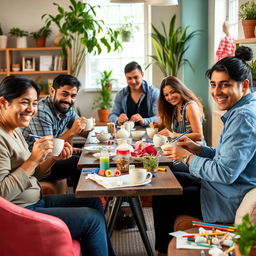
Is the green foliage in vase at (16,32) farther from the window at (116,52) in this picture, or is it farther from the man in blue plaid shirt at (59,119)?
the man in blue plaid shirt at (59,119)

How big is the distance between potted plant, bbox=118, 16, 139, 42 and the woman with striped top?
111 inches

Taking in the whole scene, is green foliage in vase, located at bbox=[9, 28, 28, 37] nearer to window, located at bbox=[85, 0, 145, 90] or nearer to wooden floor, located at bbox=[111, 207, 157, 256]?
window, located at bbox=[85, 0, 145, 90]

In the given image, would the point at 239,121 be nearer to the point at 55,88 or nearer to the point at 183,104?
the point at 183,104

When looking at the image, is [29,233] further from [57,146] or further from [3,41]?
[3,41]

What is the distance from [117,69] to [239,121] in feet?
15.9

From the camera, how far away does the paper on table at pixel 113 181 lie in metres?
2.23

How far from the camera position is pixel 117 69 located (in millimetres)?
6867

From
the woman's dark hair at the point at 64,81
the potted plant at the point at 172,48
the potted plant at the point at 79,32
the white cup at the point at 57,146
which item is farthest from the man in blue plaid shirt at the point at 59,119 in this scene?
the potted plant at the point at 172,48

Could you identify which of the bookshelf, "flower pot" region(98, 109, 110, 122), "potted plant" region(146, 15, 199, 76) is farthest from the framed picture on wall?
"potted plant" region(146, 15, 199, 76)

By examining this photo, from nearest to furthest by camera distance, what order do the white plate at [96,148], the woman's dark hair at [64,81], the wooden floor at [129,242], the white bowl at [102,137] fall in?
the white plate at [96,148]
the wooden floor at [129,242]
the white bowl at [102,137]
the woman's dark hair at [64,81]

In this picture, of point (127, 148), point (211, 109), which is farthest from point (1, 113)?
point (211, 109)

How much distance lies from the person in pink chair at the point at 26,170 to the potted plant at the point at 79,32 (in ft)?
11.9

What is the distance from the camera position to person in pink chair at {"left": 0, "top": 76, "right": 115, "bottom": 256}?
7.11 ft

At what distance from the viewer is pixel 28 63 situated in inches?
258
